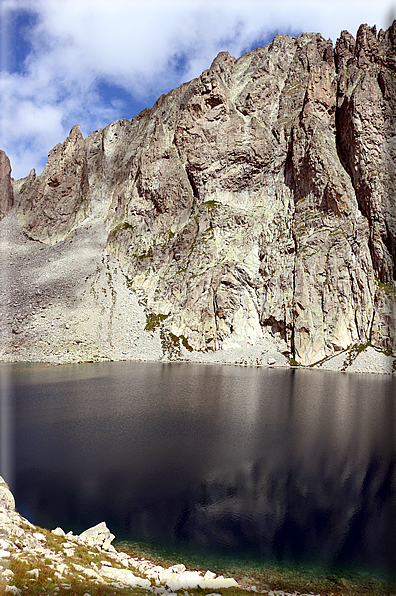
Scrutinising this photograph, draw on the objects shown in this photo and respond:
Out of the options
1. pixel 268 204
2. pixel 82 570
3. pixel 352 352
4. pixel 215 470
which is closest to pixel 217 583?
pixel 82 570

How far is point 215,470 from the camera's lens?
2312 centimetres

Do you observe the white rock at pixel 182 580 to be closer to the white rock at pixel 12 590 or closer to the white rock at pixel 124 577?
the white rock at pixel 124 577

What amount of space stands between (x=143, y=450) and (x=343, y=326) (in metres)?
67.0

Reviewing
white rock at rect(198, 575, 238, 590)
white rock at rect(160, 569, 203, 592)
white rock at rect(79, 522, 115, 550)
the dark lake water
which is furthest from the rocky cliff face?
white rock at rect(160, 569, 203, 592)

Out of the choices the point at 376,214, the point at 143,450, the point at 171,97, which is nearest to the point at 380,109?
the point at 376,214

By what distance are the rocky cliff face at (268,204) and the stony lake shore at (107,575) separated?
67.3 m

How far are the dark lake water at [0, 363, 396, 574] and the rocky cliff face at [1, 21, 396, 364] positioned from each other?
141 feet

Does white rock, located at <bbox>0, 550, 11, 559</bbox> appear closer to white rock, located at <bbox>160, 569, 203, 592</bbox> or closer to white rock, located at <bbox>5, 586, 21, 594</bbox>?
white rock, located at <bbox>5, 586, 21, 594</bbox>

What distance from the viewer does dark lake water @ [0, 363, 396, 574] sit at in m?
17.1

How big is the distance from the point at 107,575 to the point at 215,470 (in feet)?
39.6

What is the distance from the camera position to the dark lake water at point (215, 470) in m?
17.1

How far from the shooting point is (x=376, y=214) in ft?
290

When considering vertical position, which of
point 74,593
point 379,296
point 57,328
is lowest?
point 74,593

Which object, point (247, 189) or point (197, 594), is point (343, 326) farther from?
point (197, 594)
